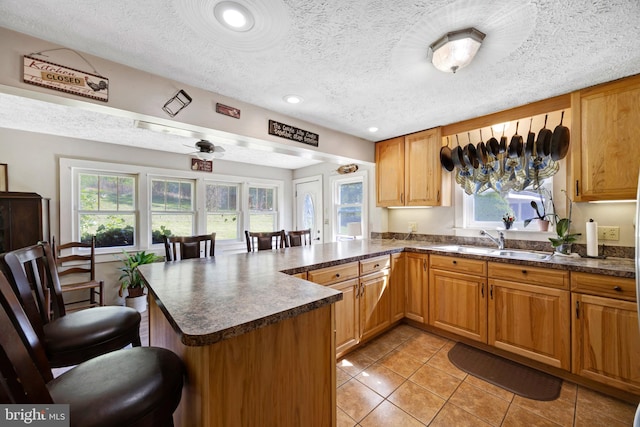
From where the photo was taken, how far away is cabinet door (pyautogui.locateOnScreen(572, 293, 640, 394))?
1627 millimetres

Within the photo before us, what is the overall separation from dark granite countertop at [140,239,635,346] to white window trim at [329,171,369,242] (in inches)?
58.8

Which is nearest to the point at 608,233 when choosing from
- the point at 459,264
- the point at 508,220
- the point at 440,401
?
the point at 508,220

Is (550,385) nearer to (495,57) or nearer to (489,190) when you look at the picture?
(489,190)

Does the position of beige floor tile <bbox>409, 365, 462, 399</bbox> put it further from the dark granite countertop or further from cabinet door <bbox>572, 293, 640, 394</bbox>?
the dark granite countertop

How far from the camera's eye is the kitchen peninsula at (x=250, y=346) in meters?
0.85

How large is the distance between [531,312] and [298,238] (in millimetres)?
2290

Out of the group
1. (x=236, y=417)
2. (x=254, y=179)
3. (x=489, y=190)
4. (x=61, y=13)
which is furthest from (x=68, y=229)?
(x=489, y=190)

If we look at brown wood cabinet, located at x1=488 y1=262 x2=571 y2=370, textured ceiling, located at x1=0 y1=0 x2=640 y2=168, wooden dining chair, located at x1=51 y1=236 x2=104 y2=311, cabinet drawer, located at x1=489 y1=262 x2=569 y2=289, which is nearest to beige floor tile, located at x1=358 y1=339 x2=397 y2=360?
brown wood cabinet, located at x1=488 y1=262 x2=571 y2=370

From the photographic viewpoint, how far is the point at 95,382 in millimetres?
799

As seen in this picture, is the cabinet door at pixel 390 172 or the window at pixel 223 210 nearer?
the cabinet door at pixel 390 172

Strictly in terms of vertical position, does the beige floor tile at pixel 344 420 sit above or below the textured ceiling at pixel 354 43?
below

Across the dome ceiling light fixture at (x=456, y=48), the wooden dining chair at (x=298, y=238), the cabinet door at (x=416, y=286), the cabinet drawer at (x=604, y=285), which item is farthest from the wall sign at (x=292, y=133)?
the cabinet drawer at (x=604, y=285)

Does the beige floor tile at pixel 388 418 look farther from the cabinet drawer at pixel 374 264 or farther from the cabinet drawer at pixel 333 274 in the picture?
the cabinet drawer at pixel 374 264

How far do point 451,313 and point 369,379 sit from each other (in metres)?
1.09
